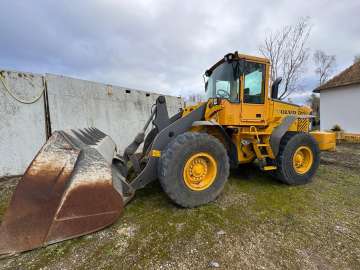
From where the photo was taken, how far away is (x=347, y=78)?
38.7 feet

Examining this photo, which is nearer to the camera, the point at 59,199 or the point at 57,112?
the point at 59,199

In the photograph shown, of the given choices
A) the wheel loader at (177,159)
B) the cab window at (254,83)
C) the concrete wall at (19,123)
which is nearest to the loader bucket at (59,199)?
the wheel loader at (177,159)

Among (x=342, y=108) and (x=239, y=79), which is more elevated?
(x=342, y=108)

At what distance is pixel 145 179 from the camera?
255 cm

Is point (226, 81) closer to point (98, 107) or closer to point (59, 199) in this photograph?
point (59, 199)

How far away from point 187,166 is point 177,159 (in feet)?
0.71

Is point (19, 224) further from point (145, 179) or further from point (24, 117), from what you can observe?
point (24, 117)

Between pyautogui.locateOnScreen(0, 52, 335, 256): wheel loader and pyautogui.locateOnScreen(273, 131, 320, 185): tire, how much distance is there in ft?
0.06

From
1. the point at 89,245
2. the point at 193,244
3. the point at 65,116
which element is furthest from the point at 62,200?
the point at 65,116

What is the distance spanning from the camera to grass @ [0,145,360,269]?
1.71 m

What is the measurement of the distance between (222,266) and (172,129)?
1.77 meters

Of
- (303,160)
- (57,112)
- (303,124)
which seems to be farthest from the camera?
(57,112)

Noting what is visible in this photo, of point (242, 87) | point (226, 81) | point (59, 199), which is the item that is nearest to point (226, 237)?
point (59, 199)

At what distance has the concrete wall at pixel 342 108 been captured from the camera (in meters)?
11.2
